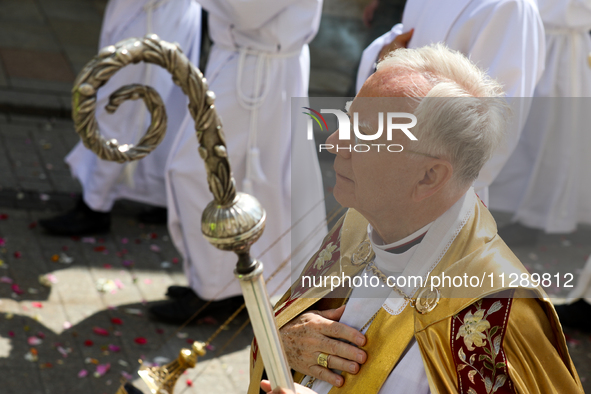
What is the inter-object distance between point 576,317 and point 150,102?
3.57 meters

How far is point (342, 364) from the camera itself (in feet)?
4.68

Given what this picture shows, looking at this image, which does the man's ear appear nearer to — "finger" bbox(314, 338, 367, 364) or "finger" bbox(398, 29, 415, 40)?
"finger" bbox(314, 338, 367, 364)

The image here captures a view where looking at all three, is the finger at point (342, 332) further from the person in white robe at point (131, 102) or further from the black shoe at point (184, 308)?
the person in white robe at point (131, 102)

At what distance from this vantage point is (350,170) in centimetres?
136

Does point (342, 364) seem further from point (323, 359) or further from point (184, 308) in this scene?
point (184, 308)

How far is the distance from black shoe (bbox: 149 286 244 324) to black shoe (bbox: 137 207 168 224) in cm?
110

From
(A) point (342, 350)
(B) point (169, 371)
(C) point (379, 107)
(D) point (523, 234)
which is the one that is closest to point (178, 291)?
(B) point (169, 371)

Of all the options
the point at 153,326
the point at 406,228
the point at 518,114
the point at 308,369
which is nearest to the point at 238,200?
the point at 406,228

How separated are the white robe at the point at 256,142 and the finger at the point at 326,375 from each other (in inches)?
61.5

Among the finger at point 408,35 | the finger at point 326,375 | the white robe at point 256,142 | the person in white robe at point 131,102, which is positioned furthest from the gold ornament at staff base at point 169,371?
the person in white robe at point 131,102

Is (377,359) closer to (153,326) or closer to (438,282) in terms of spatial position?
(438,282)

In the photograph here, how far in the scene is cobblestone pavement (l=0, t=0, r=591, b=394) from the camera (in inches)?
118

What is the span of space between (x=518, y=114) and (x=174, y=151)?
1689 mm

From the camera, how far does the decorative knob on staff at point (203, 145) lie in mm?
803
